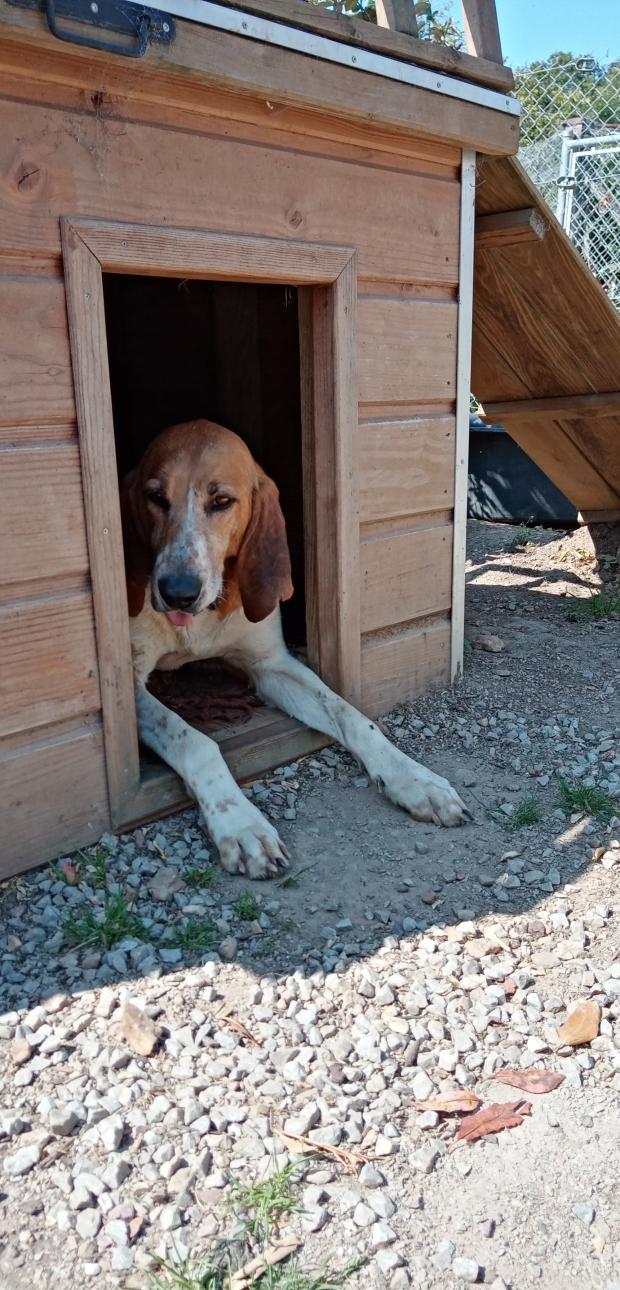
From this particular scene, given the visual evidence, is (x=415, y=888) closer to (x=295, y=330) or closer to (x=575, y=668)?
(x=575, y=668)

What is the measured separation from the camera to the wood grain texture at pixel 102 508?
2.52m

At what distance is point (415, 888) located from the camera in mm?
2713

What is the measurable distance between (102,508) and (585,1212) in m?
1.95

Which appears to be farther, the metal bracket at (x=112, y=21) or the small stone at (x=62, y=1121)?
the metal bracket at (x=112, y=21)

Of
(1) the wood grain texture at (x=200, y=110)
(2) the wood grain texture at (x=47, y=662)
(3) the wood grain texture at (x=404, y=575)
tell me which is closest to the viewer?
(1) the wood grain texture at (x=200, y=110)

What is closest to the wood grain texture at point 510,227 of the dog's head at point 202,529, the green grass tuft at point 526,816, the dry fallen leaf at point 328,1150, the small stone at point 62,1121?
the dog's head at point 202,529

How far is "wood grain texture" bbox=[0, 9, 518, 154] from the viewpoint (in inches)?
97.0

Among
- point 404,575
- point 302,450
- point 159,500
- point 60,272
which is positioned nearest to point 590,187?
point 404,575

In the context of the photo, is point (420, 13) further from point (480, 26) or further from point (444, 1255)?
point (444, 1255)

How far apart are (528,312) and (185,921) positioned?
10.7 ft

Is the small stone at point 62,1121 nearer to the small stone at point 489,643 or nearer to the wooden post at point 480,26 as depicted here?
the small stone at point 489,643

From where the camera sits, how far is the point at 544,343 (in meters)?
4.71

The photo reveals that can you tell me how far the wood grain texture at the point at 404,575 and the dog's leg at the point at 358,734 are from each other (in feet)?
1.09

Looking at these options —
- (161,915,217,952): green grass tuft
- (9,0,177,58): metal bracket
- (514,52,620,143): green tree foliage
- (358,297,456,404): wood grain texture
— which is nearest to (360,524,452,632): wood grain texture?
(358,297,456,404): wood grain texture
